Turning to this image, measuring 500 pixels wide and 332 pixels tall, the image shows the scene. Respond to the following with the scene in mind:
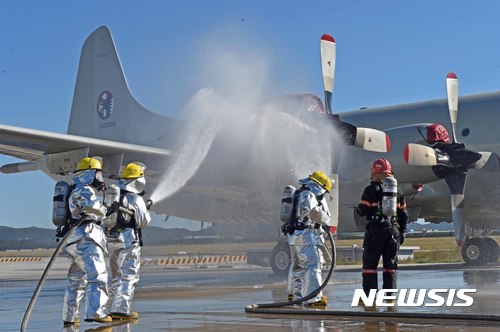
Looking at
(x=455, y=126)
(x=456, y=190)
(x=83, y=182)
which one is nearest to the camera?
(x=83, y=182)

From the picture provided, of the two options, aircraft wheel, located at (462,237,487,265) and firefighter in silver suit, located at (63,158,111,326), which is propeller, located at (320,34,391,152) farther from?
firefighter in silver suit, located at (63,158,111,326)

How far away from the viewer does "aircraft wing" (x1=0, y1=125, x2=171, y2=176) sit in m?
17.4

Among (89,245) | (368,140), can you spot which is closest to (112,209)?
(89,245)

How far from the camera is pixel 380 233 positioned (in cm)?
1045

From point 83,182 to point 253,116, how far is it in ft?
31.8

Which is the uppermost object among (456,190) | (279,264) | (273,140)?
(273,140)

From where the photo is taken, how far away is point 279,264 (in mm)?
19500

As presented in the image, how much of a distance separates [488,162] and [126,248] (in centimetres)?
1089

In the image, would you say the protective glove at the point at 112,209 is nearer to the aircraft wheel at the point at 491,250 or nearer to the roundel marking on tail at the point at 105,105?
the aircraft wheel at the point at 491,250

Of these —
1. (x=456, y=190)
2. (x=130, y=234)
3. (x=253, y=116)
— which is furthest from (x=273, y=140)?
(x=130, y=234)

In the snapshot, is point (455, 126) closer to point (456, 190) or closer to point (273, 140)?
point (456, 190)

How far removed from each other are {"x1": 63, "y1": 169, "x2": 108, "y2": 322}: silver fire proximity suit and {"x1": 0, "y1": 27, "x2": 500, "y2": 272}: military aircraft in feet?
24.2

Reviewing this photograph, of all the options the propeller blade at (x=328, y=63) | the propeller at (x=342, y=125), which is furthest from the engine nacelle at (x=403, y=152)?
the propeller blade at (x=328, y=63)

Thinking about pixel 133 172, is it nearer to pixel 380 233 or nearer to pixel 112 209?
pixel 112 209
